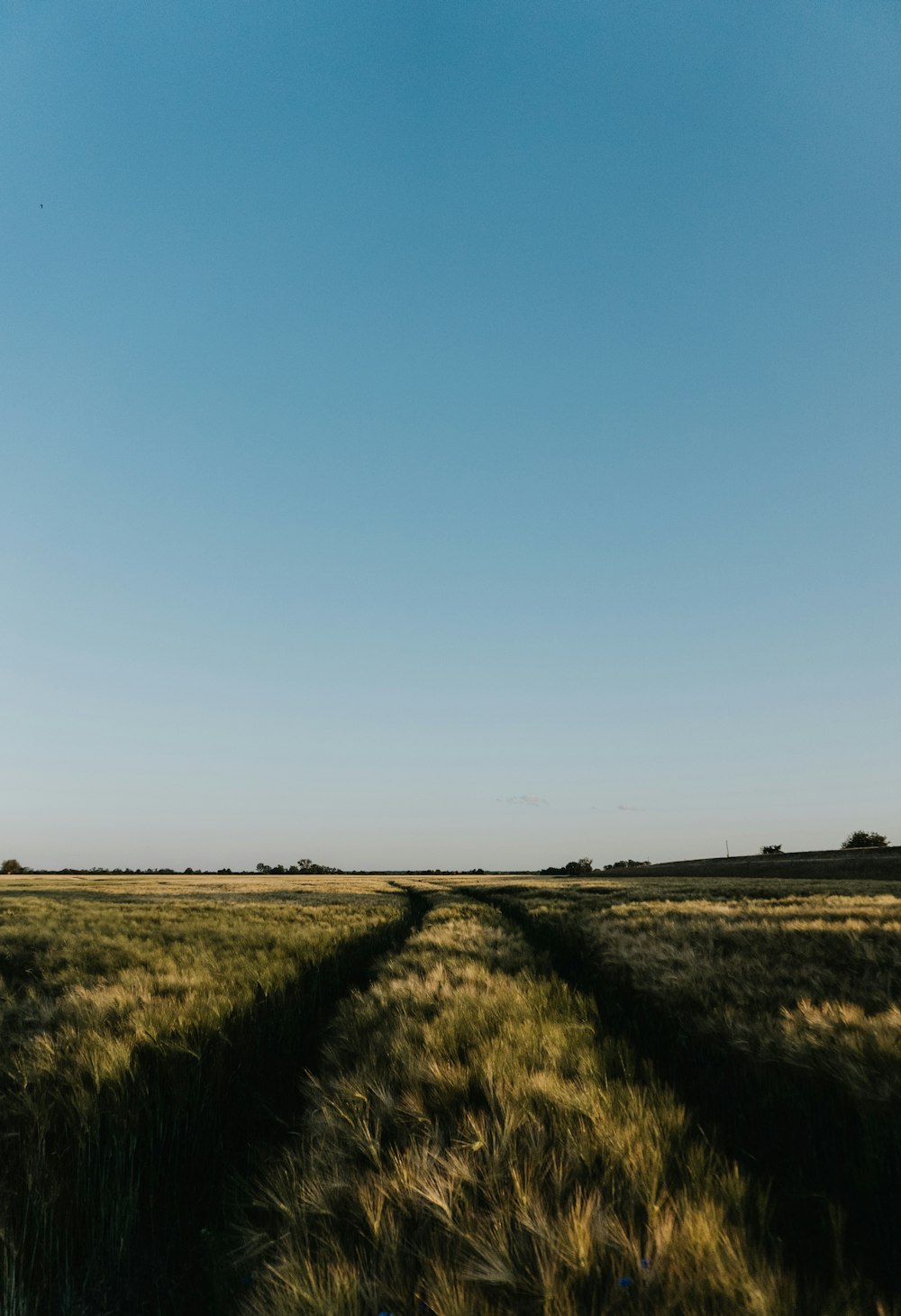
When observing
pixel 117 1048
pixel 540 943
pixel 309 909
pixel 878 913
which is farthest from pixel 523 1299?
pixel 309 909

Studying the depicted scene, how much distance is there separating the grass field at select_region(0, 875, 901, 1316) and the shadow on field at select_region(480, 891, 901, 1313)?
1cm

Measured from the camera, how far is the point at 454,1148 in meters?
2.29

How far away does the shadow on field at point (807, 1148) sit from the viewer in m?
1.90

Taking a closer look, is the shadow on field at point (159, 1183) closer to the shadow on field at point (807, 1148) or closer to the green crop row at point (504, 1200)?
the green crop row at point (504, 1200)

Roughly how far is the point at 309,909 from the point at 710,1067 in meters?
17.2

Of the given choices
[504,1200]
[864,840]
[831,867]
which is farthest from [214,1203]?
[864,840]

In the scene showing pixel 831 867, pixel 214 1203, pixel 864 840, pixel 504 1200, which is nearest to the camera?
pixel 504 1200

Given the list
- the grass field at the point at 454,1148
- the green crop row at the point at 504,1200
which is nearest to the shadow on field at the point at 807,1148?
the grass field at the point at 454,1148

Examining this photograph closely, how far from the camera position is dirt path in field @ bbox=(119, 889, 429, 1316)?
75.1 inches

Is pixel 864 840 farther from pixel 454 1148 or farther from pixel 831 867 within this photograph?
pixel 454 1148

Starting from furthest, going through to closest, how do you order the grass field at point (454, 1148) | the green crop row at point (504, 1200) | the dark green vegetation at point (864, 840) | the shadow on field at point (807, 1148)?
the dark green vegetation at point (864, 840)
the shadow on field at point (807, 1148)
the grass field at point (454, 1148)
the green crop row at point (504, 1200)

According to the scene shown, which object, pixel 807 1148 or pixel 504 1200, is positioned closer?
pixel 504 1200

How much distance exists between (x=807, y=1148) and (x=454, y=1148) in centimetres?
171

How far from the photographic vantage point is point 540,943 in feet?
39.4
